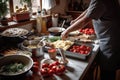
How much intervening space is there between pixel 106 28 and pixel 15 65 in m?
0.90

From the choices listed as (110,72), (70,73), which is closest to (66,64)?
(70,73)

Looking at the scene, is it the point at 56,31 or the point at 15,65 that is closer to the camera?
the point at 15,65

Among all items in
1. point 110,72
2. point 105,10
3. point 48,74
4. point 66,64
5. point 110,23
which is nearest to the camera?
point 48,74

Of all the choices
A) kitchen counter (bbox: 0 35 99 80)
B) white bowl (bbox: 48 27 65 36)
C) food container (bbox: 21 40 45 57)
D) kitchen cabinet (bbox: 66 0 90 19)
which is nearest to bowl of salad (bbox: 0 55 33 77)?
kitchen counter (bbox: 0 35 99 80)

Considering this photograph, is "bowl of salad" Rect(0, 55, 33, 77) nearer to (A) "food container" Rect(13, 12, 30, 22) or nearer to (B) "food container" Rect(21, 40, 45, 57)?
(B) "food container" Rect(21, 40, 45, 57)

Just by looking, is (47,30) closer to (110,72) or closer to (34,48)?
(34,48)

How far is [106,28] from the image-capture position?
1.56 meters

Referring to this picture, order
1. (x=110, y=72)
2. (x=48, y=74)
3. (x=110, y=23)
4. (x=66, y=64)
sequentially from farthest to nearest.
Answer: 1. (x=110, y=72)
2. (x=110, y=23)
3. (x=66, y=64)
4. (x=48, y=74)

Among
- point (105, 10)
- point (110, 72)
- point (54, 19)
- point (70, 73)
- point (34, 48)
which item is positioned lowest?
point (110, 72)

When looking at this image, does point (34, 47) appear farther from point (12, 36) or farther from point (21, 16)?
point (21, 16)

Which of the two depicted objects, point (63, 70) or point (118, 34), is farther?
point (118, 34)

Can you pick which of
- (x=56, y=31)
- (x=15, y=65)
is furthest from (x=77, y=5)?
(x=15, y=65)

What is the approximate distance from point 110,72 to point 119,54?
0.22 m

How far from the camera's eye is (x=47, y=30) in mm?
2180
